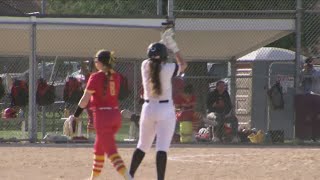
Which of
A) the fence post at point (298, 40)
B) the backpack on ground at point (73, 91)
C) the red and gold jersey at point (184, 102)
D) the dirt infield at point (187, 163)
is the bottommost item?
the dirt infield at point (187, 163)

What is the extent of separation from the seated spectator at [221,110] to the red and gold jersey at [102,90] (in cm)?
802

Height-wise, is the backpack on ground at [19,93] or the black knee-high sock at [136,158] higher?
the backpack on ground at [19,93]

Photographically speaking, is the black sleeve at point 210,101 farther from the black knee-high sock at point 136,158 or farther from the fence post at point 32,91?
the black knee-high sock at point 136,158

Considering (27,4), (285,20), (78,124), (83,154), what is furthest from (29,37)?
(27,4)

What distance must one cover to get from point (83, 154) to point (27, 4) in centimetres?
2084

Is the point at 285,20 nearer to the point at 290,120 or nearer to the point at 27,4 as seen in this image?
the point at 290,120

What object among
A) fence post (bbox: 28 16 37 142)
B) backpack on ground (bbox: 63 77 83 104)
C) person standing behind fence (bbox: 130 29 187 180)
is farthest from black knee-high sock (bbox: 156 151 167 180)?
backpack on ground (bbox: 63 77 83 104)

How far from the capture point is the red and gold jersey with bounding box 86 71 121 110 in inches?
412

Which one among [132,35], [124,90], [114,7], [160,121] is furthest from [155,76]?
[114,7]

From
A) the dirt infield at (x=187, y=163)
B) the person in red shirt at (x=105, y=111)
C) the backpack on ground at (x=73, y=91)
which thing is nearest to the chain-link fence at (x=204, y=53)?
the backpack on ground at (x=73, y=91)

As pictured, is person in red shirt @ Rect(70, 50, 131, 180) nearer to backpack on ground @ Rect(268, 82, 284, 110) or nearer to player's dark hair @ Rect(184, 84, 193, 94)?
player's dark hair @ Rect(184, 84, 193, 94)

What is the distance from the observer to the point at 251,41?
19.7m

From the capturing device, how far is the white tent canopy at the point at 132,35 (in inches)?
707

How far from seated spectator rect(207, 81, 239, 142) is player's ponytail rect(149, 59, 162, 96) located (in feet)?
26.4
